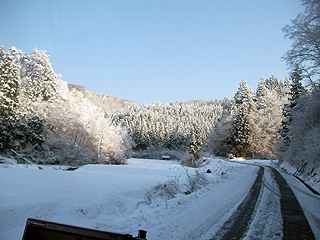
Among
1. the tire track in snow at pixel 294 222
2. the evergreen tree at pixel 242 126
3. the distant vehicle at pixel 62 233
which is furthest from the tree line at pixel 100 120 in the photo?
the distant vehicle at pixel 62 233

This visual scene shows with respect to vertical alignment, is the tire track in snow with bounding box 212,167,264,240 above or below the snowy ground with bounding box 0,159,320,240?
above

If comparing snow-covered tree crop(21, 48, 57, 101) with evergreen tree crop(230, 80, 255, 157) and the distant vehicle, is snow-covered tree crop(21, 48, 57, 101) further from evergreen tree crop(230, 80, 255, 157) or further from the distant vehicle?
evergreen tree crop(230, 80, 255, 157)

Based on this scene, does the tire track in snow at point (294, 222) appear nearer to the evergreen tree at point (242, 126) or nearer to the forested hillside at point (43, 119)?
the forested hillside at point (43, 119)

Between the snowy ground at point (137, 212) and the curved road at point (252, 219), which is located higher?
the curved road at point (252, 219)

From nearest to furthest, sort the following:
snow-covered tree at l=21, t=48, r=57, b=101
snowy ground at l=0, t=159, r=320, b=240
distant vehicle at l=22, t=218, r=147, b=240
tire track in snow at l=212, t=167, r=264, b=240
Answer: distant vehicle at l=22, t=218, r=147, b=240, tire track in snow at l=212, t=167, r=264, b=240, snowy ground at l=0, t=159, r=320, b=240, snow-covered tree at l=21, t=48, r=57, b=101

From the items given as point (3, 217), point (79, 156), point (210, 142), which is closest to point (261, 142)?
point (210, 142)

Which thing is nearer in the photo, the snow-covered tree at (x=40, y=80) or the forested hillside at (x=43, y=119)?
the forested hillside at (x=43, y=119)

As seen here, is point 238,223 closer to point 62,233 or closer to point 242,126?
point 62,233

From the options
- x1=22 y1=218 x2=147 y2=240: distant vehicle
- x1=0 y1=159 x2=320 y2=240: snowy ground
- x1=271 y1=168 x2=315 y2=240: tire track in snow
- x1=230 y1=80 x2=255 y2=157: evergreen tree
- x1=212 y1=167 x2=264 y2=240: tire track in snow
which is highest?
x1=230 y1=80 x2=255 y2=157: evergreen tree

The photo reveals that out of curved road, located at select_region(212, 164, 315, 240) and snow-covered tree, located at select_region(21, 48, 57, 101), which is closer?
curved road, located at select_region(212, 164, 315, 240)

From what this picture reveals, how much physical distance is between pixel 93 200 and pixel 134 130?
289ft

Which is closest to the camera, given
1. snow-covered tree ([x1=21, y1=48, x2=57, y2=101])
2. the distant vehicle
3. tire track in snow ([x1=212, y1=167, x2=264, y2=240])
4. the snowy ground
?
the distant vehicle

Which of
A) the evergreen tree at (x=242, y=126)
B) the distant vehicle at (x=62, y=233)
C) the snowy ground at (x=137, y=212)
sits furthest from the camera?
the evergreen tree at (x=242, y=126)

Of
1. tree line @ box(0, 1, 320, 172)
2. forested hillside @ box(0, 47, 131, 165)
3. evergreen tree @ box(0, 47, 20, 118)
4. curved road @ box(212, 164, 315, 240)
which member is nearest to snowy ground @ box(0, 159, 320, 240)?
curved road @ box(212, 164, 315, 240)
